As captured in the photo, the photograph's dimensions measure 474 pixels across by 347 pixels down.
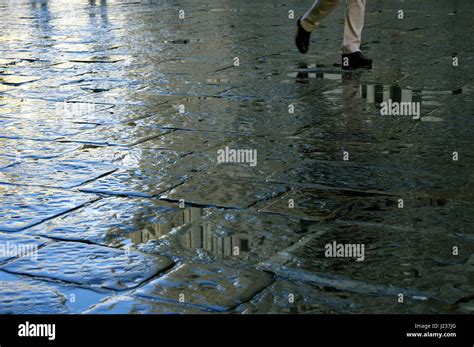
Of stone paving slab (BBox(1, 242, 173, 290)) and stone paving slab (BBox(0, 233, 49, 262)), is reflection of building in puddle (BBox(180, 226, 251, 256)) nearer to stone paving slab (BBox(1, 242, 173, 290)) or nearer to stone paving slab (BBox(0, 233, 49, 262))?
stone paving slab (BBox(1, 242, 173, 290))

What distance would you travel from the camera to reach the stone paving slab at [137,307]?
2711 mm

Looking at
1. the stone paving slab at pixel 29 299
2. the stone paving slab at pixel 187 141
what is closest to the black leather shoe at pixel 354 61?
the stone paving slab at pixel 187 141

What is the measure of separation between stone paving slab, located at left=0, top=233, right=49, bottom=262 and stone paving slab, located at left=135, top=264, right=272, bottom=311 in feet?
1.87

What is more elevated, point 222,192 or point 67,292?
point 222,192

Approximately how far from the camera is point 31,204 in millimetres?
3826

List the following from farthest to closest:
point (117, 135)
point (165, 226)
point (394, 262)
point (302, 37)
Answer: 1. point (302, 37)
2. point (117, 135)
3. point (165, 226)
4. point (394, 262)

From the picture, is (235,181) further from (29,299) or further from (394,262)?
(29,299)

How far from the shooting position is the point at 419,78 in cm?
643

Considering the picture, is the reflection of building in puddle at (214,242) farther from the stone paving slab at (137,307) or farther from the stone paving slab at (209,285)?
the stone paving slab at (137,307)

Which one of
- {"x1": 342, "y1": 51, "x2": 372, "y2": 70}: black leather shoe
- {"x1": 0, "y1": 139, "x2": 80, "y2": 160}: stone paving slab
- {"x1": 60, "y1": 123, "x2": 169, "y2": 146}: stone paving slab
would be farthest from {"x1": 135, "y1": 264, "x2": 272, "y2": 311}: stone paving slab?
{"x1": 342, "y1": 51, "x2": 372, "y2": 70}: black leather shoe

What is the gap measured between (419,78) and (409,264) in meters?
3.59

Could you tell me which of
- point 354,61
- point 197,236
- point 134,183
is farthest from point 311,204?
point 354,61

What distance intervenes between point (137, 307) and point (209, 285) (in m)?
0.27

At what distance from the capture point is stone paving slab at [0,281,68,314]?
2.75 meters
